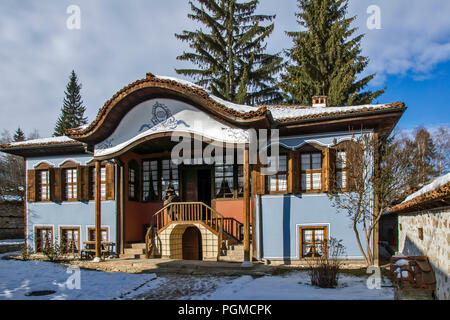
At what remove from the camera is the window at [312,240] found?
12102mm

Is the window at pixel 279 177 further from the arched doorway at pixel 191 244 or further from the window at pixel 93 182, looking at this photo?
the window at pixel 93 182

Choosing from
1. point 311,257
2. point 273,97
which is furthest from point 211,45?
point 311,257

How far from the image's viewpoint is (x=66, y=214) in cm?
1564

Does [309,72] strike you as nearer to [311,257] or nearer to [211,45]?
[211,45]

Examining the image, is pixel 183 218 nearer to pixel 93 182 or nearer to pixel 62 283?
pixel 93 182

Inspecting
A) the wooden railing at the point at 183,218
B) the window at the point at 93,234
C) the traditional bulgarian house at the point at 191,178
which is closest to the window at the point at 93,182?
the traditional bulgarian house at the point at 191,178

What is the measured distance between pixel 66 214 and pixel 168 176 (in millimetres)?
4328

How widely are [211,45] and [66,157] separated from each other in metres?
15.3

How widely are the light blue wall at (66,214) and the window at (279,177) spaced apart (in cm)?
608

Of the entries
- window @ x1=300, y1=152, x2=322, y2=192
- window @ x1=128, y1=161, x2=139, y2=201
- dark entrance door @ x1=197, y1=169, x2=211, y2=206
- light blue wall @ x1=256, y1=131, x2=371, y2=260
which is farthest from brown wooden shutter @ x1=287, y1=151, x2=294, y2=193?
window @ x1=128, y1=161, x2=139, y2=201

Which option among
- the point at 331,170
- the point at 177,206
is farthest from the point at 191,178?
the point at 331,170

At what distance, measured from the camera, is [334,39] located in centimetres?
2462
